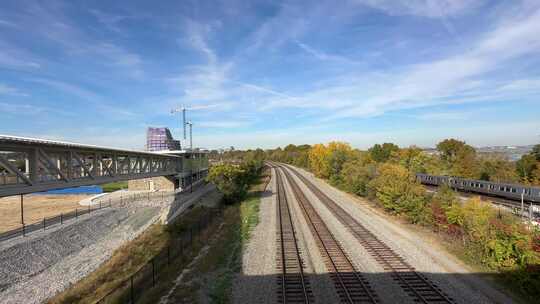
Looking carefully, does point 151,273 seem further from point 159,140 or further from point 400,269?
point 159,140

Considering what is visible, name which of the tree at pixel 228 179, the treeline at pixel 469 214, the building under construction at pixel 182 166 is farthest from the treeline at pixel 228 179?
the building under construction at pixel 182 166

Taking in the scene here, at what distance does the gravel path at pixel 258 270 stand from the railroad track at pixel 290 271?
1.38ft

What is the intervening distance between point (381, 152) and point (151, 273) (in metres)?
91.0

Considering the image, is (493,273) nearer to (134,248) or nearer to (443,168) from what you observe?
(134,248)

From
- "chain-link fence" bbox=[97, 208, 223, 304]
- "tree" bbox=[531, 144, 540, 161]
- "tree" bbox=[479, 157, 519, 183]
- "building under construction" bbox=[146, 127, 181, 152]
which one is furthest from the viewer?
"building under construction" bbox=[146, 127, 181, 152]

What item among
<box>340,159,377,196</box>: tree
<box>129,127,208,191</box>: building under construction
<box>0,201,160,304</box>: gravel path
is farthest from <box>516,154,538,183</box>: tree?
<box>0,201,160,304</box>: gravel path

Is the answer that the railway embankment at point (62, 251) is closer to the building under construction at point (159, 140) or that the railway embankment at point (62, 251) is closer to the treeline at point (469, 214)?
the treeline at point (469, 214)

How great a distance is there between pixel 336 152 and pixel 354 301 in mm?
Result: 50749

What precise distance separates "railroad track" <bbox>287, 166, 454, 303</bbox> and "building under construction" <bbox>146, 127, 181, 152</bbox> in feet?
183

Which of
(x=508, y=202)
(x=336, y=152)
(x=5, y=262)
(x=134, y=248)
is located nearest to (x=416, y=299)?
(x=134, y=248)

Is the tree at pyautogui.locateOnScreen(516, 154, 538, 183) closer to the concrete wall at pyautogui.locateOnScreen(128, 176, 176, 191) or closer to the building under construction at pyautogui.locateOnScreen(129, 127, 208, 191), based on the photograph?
the building under construction at pyautogui.locateOnScreen(129, 127, 208, 191)

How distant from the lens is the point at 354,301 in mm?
12766

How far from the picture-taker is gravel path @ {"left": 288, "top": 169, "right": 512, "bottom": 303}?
13203 mm

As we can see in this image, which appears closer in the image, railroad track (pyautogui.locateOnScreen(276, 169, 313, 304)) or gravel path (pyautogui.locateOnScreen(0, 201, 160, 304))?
railroad track (pyautogui.locateOnScreen(276, 169, 313, 304))
